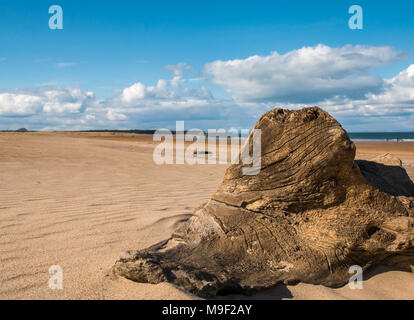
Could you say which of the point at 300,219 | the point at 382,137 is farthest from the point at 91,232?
the point at 382,137

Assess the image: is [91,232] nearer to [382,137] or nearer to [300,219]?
[300,219]

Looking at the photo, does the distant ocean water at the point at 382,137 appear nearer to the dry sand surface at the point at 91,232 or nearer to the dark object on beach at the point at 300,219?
the dry sand surface at the point at 91,232

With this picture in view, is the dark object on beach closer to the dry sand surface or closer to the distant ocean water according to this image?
the dry sand surface

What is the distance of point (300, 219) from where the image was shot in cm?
328

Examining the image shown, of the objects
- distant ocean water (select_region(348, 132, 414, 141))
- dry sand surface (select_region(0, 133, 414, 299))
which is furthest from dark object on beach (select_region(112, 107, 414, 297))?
distant ocean water (select_region(348, 132, 414, 141))

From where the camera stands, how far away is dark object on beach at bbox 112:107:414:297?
2971 millimetres

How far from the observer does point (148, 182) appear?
873cm

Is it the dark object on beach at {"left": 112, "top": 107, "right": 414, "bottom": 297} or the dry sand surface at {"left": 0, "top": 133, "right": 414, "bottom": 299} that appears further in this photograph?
the dark object on beach at {"left": 112, "top": 107, "right": 414, "bottom": 297}

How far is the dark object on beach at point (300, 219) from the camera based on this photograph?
9.75ft

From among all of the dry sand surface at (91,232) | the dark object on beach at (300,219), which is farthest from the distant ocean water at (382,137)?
the dark object on beach at (300,219)

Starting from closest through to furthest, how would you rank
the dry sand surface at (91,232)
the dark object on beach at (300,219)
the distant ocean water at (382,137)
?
the dry sand surface at (91,232) → the dark object on beach at (300,219) → the distant ocean water at (382,137)
